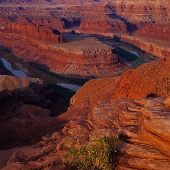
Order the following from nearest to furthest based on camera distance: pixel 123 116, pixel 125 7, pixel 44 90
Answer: pixel 123 116 < pixel 44 90 < pixel 125 7

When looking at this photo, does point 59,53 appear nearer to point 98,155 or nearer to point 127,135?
point 127,135

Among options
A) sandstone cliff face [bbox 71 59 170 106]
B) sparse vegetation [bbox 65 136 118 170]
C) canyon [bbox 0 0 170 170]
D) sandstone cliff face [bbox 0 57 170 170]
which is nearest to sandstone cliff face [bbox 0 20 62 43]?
canyon [bbox 0 0 170 170]

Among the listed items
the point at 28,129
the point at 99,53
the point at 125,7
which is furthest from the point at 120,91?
the point at 125,7

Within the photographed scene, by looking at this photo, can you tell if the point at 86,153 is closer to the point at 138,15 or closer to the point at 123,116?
the point at 123,116

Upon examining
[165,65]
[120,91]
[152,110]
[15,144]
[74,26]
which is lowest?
[74,26]

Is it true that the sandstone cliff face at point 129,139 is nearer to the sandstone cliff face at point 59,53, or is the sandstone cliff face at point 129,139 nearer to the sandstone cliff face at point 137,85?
the sandstone cliff face at point 137,85

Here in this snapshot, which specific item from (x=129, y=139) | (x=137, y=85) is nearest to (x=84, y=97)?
(x=137, y=85)
